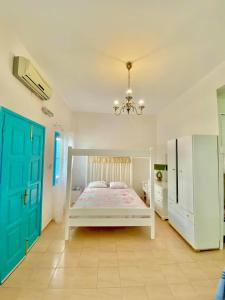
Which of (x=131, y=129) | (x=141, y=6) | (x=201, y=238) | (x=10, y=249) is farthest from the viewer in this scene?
(x=131, y=129)

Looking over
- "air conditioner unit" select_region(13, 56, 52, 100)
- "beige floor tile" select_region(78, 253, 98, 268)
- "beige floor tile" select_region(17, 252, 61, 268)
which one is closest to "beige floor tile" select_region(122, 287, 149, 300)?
"beige floor tile" select_region(78, 253, 98, 268)

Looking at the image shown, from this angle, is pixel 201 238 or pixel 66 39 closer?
pixel 66 39

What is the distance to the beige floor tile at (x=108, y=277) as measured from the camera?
1.88 m

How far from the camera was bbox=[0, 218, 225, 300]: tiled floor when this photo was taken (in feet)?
5.77

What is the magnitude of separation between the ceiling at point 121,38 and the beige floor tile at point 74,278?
3026mm

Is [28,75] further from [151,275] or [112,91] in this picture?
[151,275]

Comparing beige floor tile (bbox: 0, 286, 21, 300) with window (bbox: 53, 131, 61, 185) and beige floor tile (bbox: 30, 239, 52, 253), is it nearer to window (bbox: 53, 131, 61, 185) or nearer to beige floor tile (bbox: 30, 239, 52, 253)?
beige floor tile (bbox: 30, 239, 52, 253)

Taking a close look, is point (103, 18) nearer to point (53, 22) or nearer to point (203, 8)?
point (53, 22)

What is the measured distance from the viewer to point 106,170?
5.31 metres

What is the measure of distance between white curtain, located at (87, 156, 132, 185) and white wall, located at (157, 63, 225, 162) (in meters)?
1.42

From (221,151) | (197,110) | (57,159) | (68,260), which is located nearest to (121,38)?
(197,110)

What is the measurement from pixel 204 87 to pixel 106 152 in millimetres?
2248

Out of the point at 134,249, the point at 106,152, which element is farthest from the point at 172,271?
the point at 106,152

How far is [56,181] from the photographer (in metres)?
3.88
